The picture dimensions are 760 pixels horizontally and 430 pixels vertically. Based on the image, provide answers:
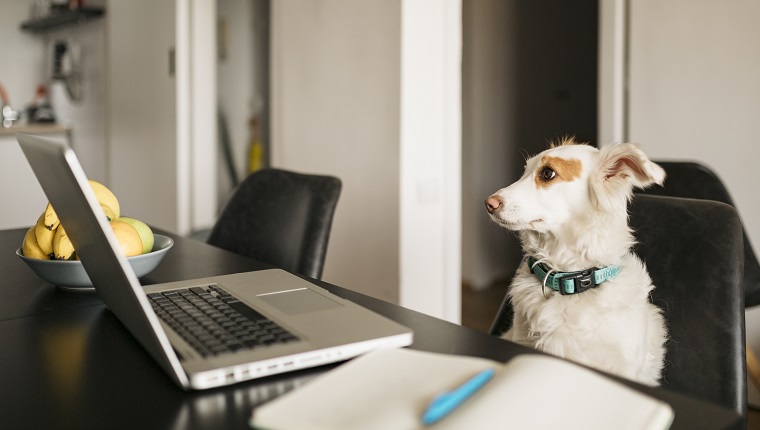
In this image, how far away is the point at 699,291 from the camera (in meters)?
1.21

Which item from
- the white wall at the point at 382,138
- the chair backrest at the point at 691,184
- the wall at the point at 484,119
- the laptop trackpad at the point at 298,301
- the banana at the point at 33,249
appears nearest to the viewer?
the laptop trackpad at the point at 298,301

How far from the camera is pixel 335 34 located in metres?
3.06

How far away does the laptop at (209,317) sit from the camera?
2.43ft

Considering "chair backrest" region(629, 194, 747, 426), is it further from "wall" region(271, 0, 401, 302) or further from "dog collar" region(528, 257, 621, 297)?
"wall" region(271, 0, 401, 302)

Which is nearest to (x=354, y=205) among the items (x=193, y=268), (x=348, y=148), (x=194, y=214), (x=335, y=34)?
(x=348, y=148)

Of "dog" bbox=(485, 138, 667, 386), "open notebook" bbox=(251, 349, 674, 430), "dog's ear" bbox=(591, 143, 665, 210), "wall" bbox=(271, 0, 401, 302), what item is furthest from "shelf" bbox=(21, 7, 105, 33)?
"open notebook" bbox=(251, 349, 674, 430)

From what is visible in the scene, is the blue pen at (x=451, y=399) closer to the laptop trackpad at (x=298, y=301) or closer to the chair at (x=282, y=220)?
the laptop trackpad at (x=298, y=301)

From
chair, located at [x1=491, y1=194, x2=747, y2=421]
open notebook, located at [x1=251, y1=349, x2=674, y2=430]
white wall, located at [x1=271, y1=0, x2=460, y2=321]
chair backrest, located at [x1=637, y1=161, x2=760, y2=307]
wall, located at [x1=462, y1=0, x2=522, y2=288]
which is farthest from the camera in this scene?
wall, located at [x1=462, y1=0, x2=522, y2=288]

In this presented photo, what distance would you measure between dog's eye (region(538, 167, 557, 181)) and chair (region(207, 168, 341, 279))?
592 millimetres

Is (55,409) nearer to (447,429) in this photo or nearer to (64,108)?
(447,429)

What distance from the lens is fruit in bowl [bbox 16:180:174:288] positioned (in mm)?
1189

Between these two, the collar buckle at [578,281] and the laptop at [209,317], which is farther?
the collar buckle at [578,281]

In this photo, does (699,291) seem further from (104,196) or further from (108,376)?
(104,196)

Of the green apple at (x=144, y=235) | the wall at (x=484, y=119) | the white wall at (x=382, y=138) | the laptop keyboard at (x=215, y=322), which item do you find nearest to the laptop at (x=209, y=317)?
the laptop keyboard at (x=215, y=322)
